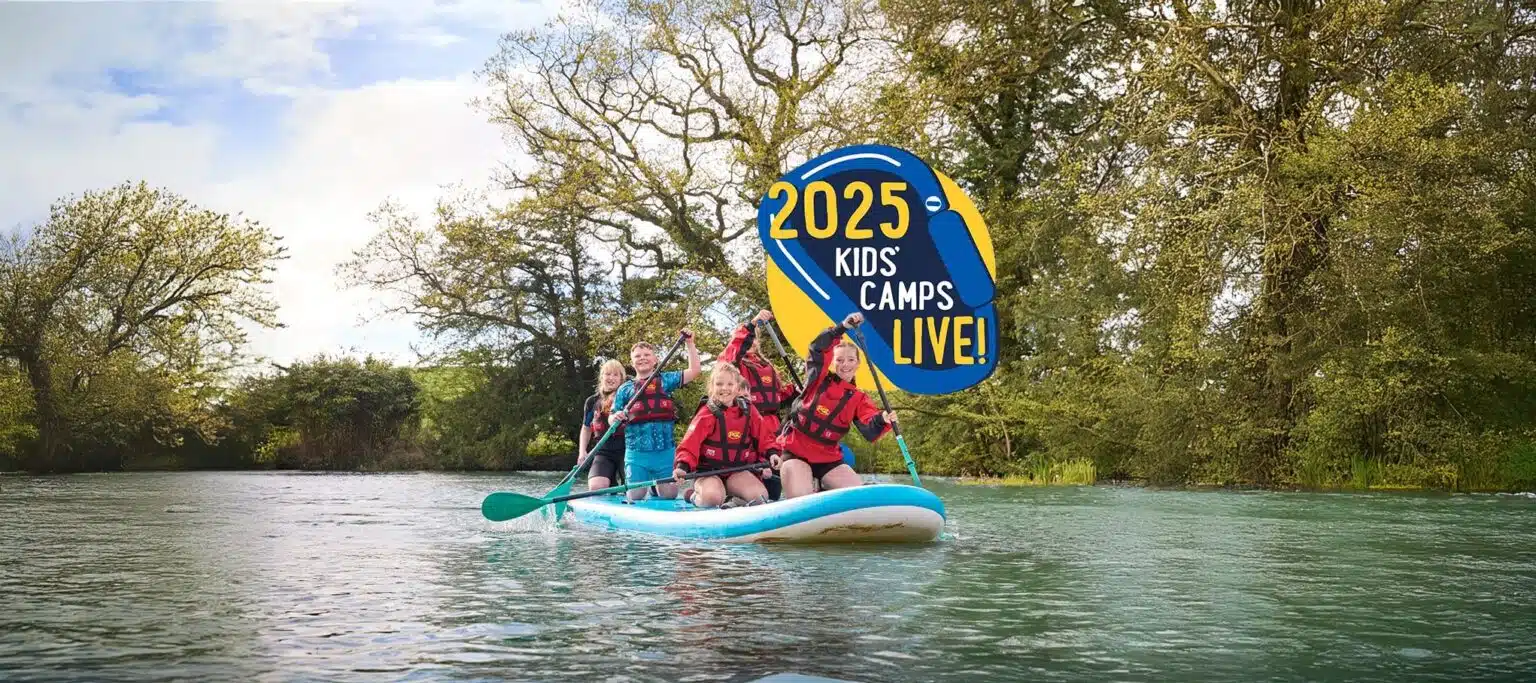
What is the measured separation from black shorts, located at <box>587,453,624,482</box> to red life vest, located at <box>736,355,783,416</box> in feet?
5.75

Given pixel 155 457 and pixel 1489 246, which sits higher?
pixel 1489 246

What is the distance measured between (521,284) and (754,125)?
665 centimetres

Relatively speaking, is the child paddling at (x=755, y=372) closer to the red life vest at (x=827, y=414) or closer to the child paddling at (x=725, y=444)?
the child paddling at (x=725, y=444)

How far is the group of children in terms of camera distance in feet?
29.2

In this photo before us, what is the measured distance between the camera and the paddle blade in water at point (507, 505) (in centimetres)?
963

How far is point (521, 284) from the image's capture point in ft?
85.8

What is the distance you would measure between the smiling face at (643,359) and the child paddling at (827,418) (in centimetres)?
125

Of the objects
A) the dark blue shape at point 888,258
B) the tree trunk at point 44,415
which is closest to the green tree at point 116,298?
the tree trunk at point 44,415

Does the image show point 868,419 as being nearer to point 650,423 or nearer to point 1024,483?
point 650,423

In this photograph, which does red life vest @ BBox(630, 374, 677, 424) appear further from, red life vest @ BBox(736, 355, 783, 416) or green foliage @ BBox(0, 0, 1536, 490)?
green foliage @ BBox(0, 0, 1536, 490)

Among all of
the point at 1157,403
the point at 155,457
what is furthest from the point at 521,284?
the point at 1157,403

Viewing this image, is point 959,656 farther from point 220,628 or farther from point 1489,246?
point 1489,246

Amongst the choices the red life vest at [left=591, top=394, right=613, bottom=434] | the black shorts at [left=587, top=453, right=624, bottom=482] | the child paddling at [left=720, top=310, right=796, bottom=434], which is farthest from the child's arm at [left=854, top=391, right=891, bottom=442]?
the black shorts at [left=587, top=453, right=624, bottom=482]

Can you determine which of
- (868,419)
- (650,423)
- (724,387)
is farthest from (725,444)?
(650,423)
